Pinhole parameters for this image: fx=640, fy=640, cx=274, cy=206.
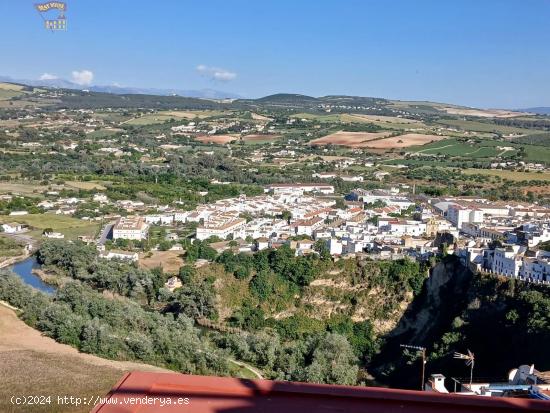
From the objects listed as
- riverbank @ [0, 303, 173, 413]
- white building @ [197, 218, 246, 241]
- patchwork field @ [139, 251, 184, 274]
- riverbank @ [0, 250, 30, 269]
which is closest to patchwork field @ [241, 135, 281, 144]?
white building @ [197, 218, 246, 241]

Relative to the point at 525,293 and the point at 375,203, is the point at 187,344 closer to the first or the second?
the point at 525,293

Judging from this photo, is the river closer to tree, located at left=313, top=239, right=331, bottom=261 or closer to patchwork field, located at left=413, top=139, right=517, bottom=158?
tree, located at left=313, top=239, right=331, bottom=261

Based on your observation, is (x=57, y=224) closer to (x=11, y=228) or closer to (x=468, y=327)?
(x=11, y=228)

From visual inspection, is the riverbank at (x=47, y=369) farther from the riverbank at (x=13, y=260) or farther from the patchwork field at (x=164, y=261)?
the riverbank at (x=13, y=260)

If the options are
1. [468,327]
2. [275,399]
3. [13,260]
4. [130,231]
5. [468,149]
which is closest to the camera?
[275,399]

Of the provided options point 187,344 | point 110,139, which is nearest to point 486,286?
point 187,344

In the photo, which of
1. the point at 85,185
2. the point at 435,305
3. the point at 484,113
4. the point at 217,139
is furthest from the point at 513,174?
the point at 484,113
